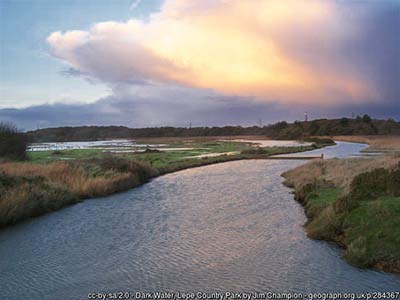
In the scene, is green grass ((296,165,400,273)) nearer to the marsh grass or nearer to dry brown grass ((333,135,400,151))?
the marsh grass

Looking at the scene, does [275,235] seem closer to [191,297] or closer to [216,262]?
[216,262]

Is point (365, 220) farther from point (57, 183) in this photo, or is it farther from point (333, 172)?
point (57, 183)

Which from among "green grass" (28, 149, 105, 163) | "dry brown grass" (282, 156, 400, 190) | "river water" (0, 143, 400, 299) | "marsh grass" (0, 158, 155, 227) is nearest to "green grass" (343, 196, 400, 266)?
"river water" (0, 143, 400, 299)

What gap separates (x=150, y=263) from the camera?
14.2m

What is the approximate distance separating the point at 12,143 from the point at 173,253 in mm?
37843

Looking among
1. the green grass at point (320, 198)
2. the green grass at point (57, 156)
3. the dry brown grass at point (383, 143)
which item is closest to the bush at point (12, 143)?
the green grass at point (57, 156)

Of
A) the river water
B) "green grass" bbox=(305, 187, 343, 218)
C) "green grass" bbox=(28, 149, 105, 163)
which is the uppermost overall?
"green grass" bbox=(28, 149, 105, 163)

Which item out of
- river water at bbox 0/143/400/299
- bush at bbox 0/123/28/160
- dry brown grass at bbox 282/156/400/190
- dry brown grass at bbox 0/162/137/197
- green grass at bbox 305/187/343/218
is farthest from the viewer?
bush at bbox 0/123/28/160

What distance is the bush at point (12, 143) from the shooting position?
1837 inches

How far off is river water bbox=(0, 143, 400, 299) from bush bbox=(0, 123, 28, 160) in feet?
81.4

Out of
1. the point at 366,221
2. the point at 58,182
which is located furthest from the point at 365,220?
the point at 58,182

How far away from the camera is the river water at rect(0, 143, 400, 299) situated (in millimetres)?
12008

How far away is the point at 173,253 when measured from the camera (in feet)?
50.5

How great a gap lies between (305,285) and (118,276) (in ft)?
17.4
